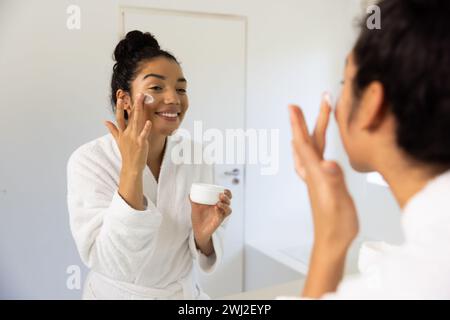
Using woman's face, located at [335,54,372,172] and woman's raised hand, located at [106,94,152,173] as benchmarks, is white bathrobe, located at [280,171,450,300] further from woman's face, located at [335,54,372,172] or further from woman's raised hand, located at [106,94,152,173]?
woman's raised hand, located at [106,94,152,173]

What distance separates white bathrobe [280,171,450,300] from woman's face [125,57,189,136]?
1.29ft

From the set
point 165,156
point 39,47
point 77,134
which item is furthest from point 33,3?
point 165,156

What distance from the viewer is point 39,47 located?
654mm

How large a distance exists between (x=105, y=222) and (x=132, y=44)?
286mm

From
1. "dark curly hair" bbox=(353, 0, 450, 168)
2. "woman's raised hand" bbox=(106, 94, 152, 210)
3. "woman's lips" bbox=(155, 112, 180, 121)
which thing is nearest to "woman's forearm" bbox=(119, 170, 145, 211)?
"woman's raised hand" bbox=(106, 94, 152, 210)

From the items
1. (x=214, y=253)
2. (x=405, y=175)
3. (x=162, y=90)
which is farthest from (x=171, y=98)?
(x=405, y=175)

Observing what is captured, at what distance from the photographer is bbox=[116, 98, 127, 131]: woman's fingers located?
633 mm

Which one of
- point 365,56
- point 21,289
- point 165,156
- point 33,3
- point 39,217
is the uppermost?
point 33,3

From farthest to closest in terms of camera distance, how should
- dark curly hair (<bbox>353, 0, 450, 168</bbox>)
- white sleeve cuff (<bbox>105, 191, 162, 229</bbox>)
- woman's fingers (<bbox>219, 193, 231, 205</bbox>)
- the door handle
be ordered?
1. the door handle
2. woman's fingers (<bbox>219, 193, 231, 205</bbox>)
3. white sleeve cuff (<bbox>105, 191, 162, 229</bbox>)
4. dark curly hair (<bbox>353, 0, 450, 168</bbox>)

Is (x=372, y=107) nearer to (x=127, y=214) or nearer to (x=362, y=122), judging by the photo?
(x=362, y=122)

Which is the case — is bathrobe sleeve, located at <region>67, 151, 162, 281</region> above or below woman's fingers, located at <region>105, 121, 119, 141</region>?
below

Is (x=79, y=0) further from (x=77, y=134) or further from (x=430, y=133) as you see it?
(x=430, y=133)

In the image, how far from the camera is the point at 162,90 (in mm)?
645

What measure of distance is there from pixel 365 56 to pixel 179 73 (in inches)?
15.2
